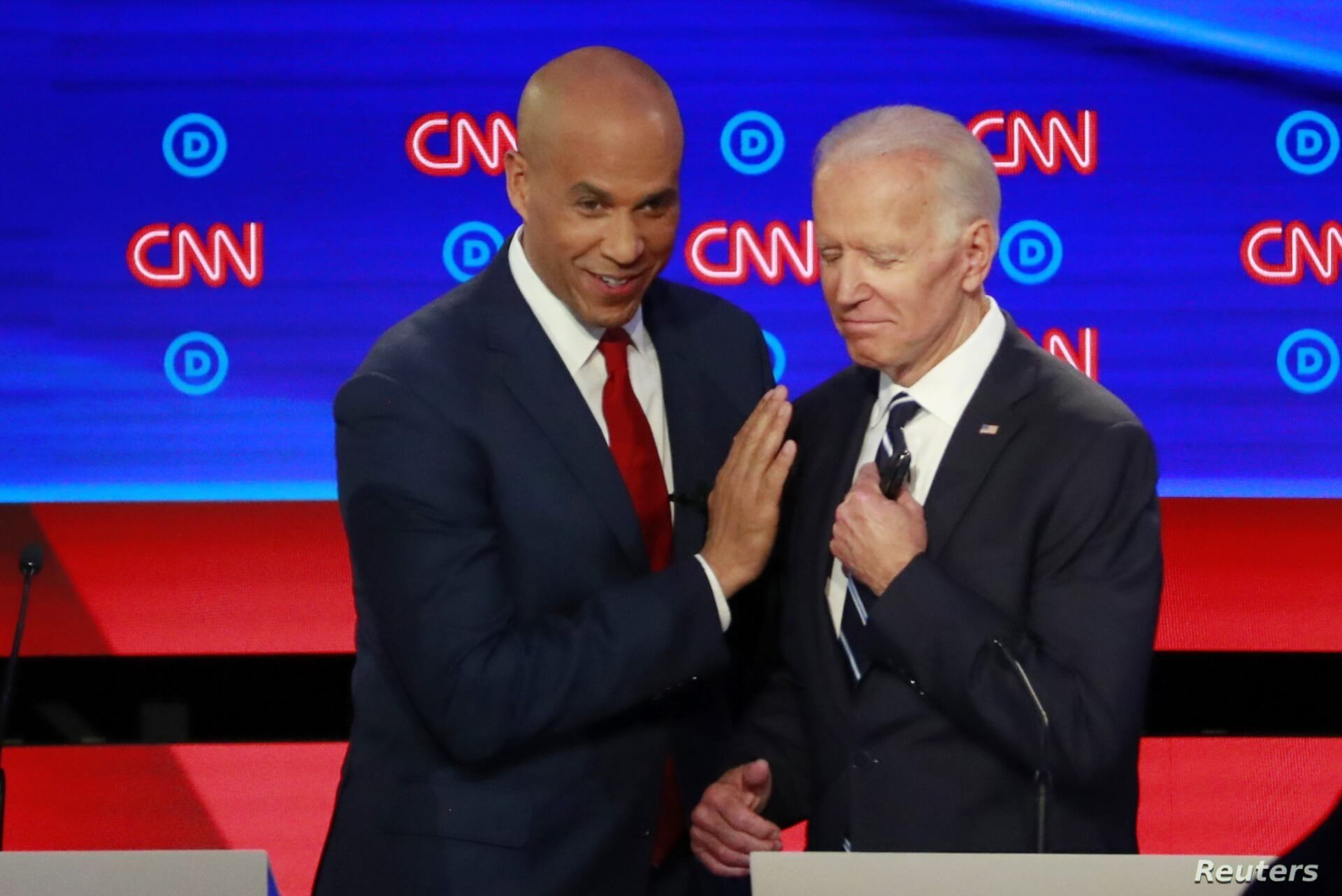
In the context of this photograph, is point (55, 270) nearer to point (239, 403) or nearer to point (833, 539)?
point (239, 403)

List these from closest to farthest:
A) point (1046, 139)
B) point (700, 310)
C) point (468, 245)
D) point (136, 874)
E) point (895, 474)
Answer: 1. point (136, 874)
2. point (895, 474)
3. point (700, 310)
4. point (1046, 139)
5. point (468, 245)

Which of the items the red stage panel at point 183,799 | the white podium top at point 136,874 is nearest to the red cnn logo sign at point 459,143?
the red stage panel at point 183,799

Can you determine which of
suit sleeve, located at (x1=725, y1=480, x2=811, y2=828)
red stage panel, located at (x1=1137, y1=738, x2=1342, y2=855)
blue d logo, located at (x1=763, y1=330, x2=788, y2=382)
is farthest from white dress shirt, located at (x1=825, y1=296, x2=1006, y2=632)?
red stage panel, located at (x1=1137, y1=738, x2=1342, y2=855)

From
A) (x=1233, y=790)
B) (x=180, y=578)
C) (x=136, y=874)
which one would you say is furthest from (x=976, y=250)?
(x=180, y=578)

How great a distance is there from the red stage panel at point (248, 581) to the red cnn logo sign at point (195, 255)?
480 millimetres

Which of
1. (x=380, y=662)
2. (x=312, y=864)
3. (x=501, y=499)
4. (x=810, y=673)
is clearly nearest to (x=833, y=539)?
(x=810, y=673)

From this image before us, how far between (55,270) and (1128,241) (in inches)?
88.0

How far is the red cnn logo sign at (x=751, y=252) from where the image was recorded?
3631mm

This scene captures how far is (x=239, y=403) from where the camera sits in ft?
11.9

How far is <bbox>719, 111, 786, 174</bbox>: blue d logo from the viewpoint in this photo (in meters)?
3.61

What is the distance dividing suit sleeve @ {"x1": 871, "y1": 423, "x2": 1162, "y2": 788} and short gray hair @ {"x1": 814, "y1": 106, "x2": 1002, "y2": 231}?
0.34 m

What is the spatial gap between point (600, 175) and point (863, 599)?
625 millimetres

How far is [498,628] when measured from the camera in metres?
2.12

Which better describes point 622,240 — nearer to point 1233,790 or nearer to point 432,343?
point 432,343
